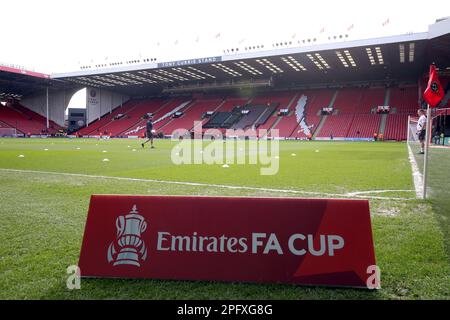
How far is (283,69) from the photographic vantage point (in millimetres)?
45438

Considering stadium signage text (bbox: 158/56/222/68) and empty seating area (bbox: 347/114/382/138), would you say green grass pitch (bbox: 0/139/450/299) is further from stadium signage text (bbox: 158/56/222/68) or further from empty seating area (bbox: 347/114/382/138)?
stadium signage text (bbox: 158/56/222/68)

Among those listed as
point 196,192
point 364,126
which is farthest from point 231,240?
point 364,126

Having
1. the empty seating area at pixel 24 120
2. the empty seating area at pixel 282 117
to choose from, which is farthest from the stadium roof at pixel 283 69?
the empty seating area at pixel 24 120

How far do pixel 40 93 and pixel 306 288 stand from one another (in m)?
68.9

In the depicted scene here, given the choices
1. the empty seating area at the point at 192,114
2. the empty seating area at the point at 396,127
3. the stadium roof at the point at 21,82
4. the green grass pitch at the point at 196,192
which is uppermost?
the stadium roof at the point at 21,82

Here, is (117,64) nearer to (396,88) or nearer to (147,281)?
(396,88)

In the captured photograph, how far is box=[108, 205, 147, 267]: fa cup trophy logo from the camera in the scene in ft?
8.96

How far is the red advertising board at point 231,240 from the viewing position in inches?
101

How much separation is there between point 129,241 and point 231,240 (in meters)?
0.84

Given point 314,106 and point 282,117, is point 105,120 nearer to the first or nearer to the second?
point 282,117

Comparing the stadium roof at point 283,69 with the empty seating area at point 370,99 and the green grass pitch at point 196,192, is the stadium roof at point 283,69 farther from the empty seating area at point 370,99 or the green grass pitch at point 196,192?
the green grass pitch at point 196,192

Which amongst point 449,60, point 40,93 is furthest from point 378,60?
point 40,93

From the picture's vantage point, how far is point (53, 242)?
3564 millimetres

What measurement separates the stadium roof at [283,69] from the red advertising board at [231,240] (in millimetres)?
30886
